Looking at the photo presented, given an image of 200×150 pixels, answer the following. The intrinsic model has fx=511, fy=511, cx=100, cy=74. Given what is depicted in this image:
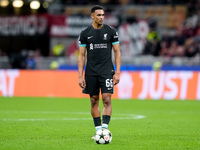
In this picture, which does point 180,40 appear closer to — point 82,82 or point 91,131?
point 91,131

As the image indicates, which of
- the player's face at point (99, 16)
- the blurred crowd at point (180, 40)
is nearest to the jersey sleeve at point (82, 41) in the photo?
the player's face at point (99, 16)

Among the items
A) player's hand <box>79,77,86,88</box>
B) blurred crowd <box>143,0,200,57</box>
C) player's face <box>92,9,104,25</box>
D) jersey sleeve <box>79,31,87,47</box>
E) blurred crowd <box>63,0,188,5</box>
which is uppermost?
player's face <box>92,9,104,25</box>

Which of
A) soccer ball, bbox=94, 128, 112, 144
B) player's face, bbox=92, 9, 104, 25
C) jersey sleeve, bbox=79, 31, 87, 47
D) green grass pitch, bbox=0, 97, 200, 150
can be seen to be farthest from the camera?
jersey sleeve, bbox=79, 31, 87, 47

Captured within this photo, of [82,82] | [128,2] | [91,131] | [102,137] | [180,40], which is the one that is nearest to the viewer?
[102,137]

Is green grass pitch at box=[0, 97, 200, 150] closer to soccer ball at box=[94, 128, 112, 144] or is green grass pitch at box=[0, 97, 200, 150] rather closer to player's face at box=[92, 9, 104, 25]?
soccer ball at box=[94, 128, 112, 144]

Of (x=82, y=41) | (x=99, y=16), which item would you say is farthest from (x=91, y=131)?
(x=99, y=16)

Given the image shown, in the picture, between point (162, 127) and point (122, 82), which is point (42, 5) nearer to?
point (122, 82)

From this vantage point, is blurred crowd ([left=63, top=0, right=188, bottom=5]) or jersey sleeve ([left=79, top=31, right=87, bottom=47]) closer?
jersey sleeve ([left=79, top=31, right=87, bottom=47])

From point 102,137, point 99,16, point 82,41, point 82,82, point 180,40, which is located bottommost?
point 180,40

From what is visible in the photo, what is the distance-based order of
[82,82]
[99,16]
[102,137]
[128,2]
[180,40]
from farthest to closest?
[128,2] < [180,40] < [82,82] < [99,16] < [102,137]

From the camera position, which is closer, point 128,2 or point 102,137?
point 102,137

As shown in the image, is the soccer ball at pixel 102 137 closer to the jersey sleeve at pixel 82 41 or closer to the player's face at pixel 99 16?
the jersey sleeve at pixel 82 41

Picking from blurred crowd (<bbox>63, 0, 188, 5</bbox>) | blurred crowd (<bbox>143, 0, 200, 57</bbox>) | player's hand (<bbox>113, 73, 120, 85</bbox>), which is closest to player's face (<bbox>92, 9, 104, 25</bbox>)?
player's hand (<bbox>113, 73, 120, 85</bbox>)

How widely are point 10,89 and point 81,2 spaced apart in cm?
1110
